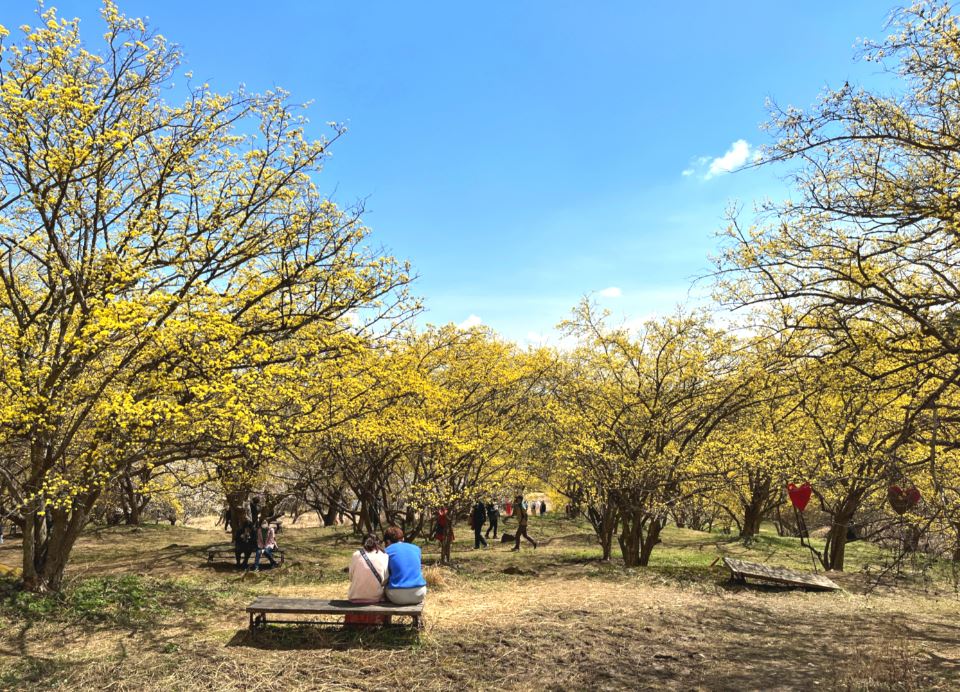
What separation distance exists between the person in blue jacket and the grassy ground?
41cm

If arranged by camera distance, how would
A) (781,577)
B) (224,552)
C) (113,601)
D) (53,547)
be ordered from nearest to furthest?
(113,601) < (53,547) < (781,577) < (224,552)

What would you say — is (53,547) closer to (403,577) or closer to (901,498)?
(403,577)

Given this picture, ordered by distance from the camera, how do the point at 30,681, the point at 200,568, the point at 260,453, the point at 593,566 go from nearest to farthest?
the point at 30,681 < the point at 260,453 < the point at 200,568 < the point at 593,566

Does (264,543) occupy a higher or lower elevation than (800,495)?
lower

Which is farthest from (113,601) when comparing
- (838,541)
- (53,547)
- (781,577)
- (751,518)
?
(751,518)

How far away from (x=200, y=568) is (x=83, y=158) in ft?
27.8

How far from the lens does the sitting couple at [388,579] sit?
22.0ft

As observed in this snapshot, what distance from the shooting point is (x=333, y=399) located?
10.5 metres

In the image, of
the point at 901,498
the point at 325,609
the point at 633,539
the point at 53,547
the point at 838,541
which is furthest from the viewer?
the point at 838,541

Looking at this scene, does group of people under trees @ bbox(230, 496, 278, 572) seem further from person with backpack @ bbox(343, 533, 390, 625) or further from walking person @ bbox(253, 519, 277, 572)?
person with backpack @ bbox(343, 533, 390, 625)

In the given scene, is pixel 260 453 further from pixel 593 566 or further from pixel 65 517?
pixel 593 566

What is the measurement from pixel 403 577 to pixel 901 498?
18.6 ft

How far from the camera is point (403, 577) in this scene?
676 cm

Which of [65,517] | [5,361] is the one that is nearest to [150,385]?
[5,361]
